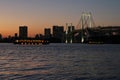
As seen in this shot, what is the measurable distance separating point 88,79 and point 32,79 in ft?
9.42

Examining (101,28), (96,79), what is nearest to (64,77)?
(96,79)

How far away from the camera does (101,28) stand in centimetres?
11494

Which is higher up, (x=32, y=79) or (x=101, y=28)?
(x=101, y=28)

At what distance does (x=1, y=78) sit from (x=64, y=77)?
333 centimetres

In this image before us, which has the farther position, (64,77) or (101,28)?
(101,28)

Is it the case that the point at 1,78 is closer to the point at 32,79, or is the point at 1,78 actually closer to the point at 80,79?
the point at 32,79

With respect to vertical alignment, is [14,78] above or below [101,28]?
below

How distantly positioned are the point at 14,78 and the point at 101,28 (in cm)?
9800

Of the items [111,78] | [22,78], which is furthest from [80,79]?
[22,78]

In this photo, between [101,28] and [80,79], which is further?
[101,28]

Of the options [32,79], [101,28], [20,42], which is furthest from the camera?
[20,42]

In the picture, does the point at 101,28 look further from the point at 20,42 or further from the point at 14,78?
the point at 14,78

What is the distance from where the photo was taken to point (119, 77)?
1897cm

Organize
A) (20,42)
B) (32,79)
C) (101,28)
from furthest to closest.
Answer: (20,42) → (101,28) → (32,79)
